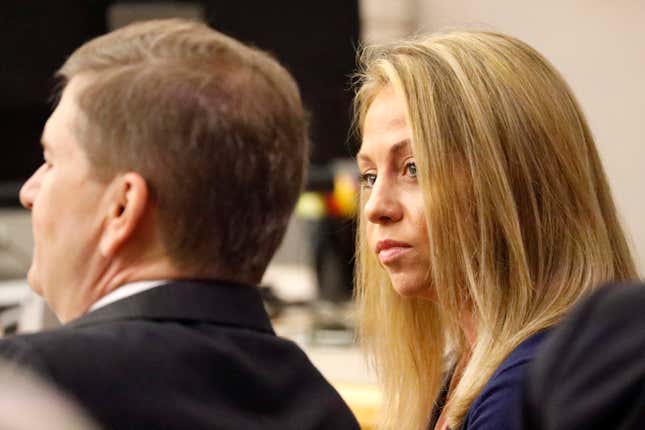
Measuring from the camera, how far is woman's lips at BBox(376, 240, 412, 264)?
1.26 meters

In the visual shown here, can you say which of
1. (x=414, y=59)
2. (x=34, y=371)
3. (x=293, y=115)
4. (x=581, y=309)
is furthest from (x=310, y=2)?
(x=581, y=309)

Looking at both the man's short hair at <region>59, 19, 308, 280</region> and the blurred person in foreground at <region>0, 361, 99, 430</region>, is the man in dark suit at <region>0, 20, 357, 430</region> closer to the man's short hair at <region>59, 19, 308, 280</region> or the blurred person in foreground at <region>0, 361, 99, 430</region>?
the man's short hair at <region>59, 19, 308, 280</region>

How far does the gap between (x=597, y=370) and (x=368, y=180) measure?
2.71 feet

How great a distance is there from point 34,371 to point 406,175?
635 millimetres

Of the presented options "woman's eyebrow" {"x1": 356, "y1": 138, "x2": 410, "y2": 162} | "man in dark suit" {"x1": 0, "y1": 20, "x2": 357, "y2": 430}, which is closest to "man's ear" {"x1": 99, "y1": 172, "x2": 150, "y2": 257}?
"man in dark suit" {"x1": 0, "y1": 20, "x2": 357, "y2": 430}

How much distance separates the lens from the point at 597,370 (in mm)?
542

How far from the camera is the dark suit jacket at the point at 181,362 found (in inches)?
29.4

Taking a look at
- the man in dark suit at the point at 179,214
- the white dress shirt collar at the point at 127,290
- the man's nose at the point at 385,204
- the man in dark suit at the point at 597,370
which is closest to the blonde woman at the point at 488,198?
the man's nose at the point at 385,204

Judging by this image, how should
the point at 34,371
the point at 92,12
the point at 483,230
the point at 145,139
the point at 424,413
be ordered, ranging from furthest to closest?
the point at 92,12
the point at 424,413
the point at 483,230
the point at 145,139
the point at 34,371

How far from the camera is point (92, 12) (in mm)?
2293

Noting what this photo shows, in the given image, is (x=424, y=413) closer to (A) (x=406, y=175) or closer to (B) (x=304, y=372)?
(A) (x=406, y=175)

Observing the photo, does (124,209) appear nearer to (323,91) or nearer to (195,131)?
(195,131)

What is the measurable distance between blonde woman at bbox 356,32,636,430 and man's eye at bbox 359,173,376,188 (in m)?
0.04

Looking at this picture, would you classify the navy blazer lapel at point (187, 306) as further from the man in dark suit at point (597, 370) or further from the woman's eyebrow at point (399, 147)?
the woman's eyebrow at point (399, 147)
